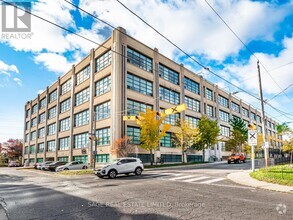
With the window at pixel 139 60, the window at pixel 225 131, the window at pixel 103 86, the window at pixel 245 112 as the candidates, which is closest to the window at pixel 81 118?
the window at pixel 103 86

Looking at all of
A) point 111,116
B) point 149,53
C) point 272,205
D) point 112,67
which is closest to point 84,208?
point 272,205

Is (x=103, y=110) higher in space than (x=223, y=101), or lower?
→ lower

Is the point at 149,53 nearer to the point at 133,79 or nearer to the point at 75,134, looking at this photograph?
the point at 133,79

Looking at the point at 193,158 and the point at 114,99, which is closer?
the point at 114,99

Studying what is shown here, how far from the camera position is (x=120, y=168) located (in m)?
18.9

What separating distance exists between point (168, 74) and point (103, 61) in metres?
12.6

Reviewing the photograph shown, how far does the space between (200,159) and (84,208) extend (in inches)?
1741

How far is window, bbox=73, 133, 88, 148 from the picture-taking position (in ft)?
132

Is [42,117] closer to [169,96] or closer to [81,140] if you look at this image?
[81,140]

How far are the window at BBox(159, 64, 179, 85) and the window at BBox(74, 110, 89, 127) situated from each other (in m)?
14.9

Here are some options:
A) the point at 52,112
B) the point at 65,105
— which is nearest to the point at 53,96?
the point at 52,112

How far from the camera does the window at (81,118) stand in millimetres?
40750

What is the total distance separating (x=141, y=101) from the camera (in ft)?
121

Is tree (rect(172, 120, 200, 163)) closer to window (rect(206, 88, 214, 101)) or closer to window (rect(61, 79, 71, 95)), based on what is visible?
window (rect(206, 88, 214, 101))
